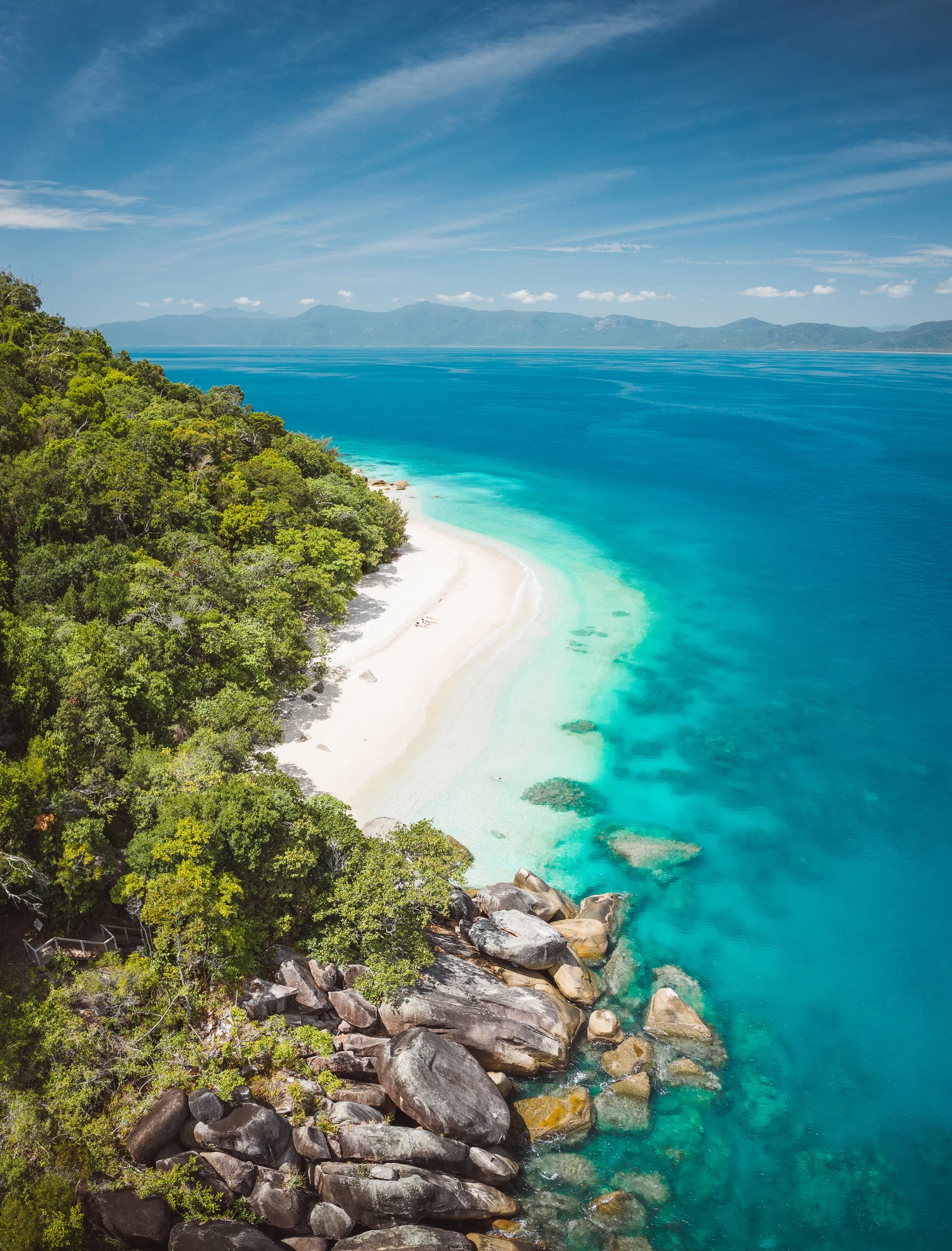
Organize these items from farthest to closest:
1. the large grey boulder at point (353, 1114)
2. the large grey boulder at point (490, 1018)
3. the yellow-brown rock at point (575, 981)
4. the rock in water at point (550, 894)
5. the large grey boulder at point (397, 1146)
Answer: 1. the rock in water at point (550, 894)
2. the yellow-brown rock at point (575, 981)
3. the large grey boulder at point (490, 1018)
4. the large grey boulder at point (353, 1114)
5. the large grey boulder at point (397, 1146)

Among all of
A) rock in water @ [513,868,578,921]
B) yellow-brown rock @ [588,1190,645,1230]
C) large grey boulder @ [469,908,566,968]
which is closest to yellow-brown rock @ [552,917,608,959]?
rock in water @ [513,868,578,921]

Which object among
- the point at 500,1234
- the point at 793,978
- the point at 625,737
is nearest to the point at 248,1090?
the point at 500,1234

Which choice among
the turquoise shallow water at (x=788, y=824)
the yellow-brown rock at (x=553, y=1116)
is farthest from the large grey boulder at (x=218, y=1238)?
the turquoise shallow water at (x=788, y=824)

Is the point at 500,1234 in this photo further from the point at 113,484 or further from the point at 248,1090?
the point at 113,484

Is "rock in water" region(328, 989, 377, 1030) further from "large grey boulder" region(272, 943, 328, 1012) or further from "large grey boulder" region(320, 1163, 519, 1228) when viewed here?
"large grey boulder" region(320, 1163, 519, 1228)

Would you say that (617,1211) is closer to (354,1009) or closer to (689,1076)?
(689,1076)

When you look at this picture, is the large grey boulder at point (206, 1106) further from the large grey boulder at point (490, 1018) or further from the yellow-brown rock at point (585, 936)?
the yellow-brown rock at point (585, 936)
